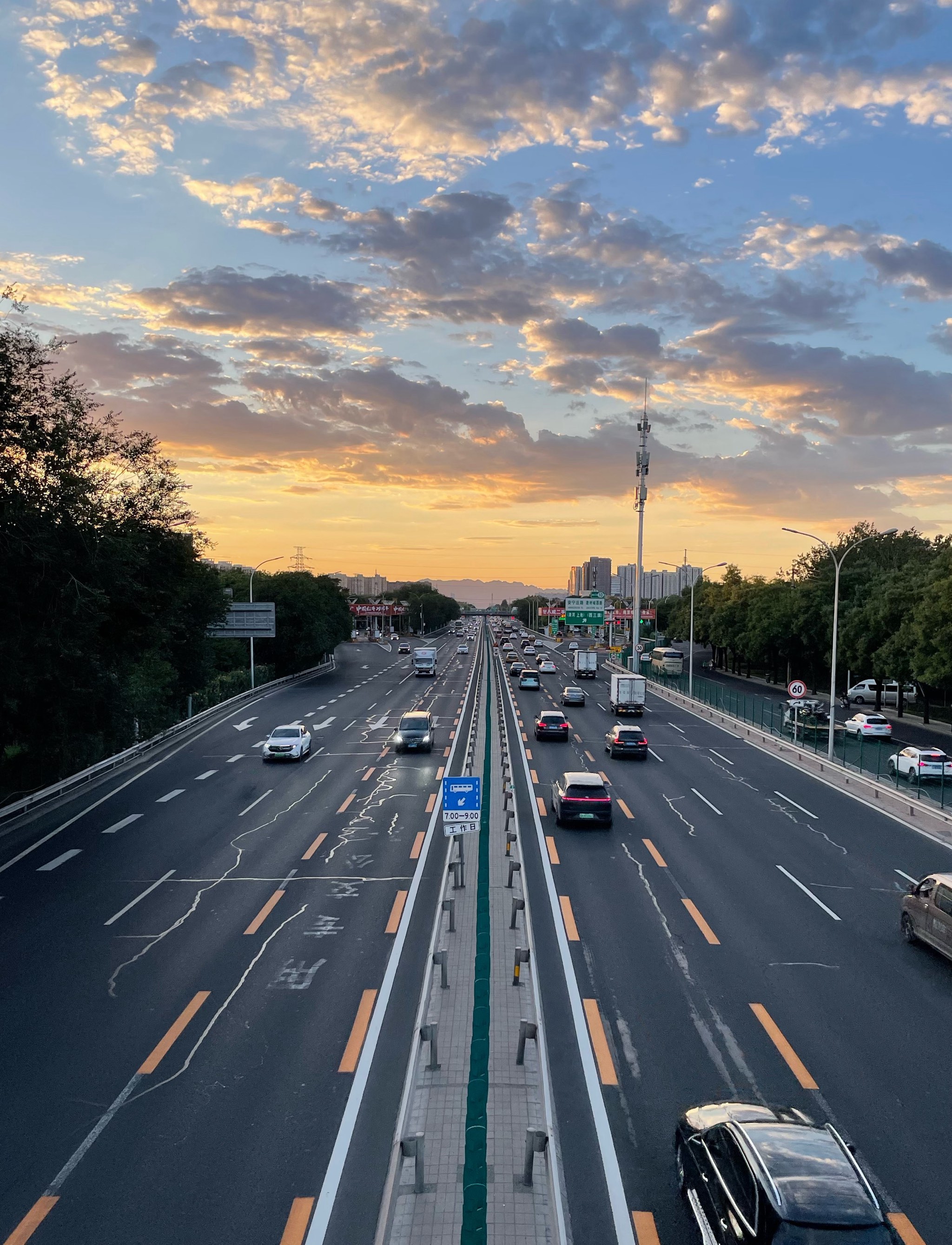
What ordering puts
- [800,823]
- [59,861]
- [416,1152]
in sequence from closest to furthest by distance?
[416,1152]
[59,861]
[800,823]

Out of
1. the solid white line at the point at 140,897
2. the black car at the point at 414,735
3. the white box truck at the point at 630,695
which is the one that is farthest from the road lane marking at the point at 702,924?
the white box truck at the point at 630,695

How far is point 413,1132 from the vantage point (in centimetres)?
784

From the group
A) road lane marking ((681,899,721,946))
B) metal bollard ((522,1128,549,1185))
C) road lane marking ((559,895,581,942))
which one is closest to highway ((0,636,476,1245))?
metal bollard ((522,1128,549,1185))

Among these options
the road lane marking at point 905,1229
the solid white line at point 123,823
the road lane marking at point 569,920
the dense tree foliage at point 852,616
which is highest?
the dense tree foliage at point 852,616

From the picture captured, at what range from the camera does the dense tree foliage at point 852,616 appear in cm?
4759

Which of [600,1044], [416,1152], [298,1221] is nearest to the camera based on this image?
[416,1152]

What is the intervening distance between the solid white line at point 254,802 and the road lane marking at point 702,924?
13.6 meters

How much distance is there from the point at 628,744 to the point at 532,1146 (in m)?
28.3

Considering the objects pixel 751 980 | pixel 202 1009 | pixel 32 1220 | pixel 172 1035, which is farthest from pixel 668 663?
pixel 32 1220

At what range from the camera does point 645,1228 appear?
7.78 metres

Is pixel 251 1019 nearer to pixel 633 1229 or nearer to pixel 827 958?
pixel 633 1229

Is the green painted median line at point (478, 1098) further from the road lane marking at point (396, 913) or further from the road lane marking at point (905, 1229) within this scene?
the road lane marking at point (905, 1229)

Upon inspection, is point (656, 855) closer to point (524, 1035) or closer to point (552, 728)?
point (524, 1035)

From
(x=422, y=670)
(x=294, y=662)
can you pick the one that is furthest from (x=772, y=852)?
(x=294, y=662)
